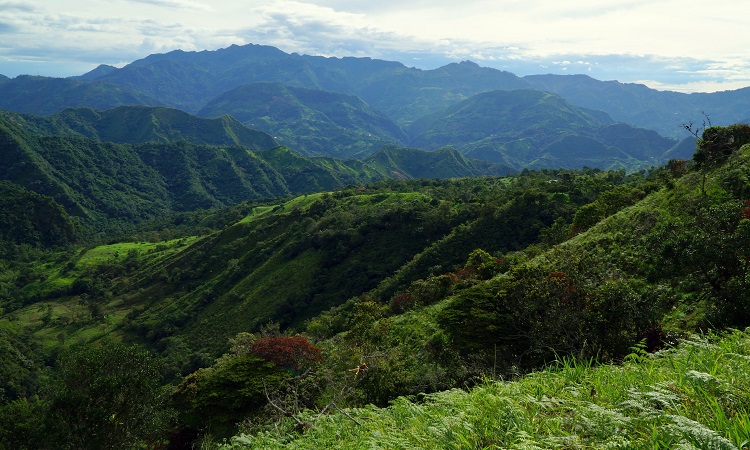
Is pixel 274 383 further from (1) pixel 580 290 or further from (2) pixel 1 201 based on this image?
(2) pixel 1 201

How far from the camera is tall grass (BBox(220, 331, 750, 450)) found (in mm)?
4824

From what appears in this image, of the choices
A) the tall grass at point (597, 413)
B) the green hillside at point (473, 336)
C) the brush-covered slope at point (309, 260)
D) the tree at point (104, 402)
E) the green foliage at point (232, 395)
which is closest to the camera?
the tall grass at point (597, 413)

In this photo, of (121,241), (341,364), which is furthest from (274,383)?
(121,241)

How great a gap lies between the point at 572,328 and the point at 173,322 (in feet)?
294

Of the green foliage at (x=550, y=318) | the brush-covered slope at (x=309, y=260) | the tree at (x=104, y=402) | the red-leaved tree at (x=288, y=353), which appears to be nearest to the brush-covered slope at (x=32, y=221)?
the brush-covered slope at (x=309, y=260)

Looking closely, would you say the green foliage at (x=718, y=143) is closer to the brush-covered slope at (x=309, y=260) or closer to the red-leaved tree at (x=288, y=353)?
the brush-covered slope at (x=309, y=260)

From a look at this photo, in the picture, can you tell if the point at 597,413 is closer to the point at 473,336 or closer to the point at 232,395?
the point at 473,336

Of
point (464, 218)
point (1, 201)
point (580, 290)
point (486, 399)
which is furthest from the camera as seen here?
point (1, 201)

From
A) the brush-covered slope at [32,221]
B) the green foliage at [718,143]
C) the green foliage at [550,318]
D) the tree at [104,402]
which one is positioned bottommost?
A: the brush-covered slope at [32,221]

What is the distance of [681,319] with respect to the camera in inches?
722

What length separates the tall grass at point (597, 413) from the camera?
15.8ft

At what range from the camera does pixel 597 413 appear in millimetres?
5824

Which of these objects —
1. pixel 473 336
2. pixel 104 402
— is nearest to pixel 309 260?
pixel 104 402

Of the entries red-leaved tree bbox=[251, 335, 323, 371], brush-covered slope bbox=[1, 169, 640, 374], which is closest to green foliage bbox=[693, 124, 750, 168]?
brush-covered slope bbox=[1, 169, 640, 374]
